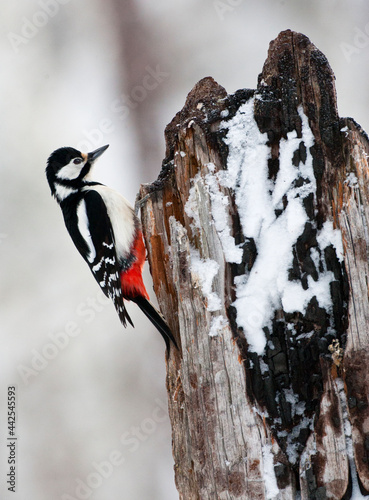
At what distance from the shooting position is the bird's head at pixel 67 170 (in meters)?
3.80

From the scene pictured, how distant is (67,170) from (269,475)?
8.96 feet

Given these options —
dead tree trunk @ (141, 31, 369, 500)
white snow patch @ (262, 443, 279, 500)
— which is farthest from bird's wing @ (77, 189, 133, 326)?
white snow patch @ (262, 443, 279, 500)

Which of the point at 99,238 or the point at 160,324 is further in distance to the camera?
the point at 99,238

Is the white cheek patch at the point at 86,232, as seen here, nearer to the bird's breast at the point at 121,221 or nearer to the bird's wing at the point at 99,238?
the bird's wing at the point at 99,238

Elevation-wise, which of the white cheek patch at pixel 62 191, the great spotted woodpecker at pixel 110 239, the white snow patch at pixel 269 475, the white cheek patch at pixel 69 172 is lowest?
the white snow patch at pixel 269 475

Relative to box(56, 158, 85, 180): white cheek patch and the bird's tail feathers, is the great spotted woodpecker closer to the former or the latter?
box(56, 158, 85, 180): white cheek patch

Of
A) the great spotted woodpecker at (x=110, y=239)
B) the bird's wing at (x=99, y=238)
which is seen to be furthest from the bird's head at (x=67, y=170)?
the bird's wing at (x=99, y=238)

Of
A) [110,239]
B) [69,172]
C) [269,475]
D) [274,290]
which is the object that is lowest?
[269,475]

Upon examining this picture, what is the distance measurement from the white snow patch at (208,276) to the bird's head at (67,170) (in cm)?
191

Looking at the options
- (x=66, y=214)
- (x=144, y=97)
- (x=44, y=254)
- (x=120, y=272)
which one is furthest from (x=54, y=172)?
(x=144, y=97)

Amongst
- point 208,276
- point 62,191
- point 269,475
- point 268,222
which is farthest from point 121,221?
point 269,475

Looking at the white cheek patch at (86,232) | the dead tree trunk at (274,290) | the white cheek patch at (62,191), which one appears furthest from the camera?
the white cheek patch at (62,191)

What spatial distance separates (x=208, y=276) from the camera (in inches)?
86.0

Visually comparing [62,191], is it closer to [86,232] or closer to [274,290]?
[86,232]
